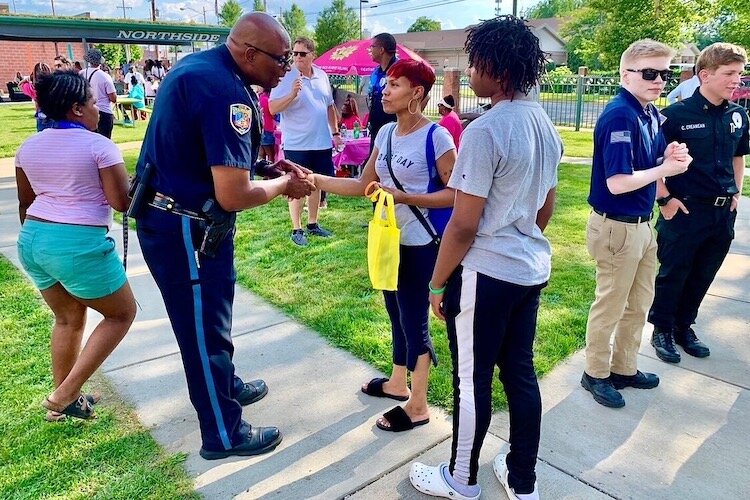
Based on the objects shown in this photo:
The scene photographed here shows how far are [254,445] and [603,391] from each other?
1877 millimetres

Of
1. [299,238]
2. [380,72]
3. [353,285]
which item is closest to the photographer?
[353,285]

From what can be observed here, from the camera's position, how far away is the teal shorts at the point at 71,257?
8.80 feet

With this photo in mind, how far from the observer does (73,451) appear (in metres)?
2.75

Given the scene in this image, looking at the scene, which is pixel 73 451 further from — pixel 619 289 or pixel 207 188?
pixel 619 289

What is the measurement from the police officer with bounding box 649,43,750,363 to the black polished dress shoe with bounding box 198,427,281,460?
2466 mm

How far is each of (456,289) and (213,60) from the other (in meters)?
1.29

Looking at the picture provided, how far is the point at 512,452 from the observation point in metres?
2.39

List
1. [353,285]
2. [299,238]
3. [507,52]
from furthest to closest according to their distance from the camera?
[299,238] → [353,285] → [507,52]

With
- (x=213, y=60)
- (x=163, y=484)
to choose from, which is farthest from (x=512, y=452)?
(x=213, y=60)

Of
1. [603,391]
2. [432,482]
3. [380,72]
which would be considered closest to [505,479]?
[432,482]

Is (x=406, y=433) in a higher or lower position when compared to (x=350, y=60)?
lower

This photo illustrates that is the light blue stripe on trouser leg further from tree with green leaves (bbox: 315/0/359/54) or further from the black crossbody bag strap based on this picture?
tree with green leaves (bbox: 315/0/359/54)

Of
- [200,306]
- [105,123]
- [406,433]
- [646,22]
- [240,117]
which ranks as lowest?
[406,433]

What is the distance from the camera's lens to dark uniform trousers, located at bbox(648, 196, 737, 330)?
11.5 ft
